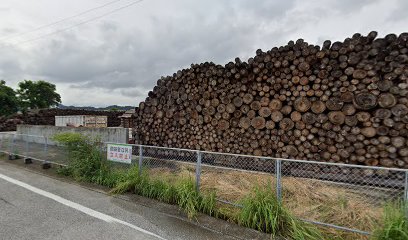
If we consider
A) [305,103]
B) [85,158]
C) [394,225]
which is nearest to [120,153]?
[85,158]

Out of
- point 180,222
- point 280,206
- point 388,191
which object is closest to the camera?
point 280,206

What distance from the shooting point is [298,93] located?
6.34 metres

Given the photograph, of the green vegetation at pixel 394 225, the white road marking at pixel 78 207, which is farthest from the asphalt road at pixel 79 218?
the green vegetation at pixel 394 225

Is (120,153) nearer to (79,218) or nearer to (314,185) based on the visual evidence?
(79,218)

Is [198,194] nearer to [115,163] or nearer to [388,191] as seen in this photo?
[115,163]

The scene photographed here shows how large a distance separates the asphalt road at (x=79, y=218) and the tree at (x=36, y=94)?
2979 cm

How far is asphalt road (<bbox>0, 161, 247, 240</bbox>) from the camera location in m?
3.54

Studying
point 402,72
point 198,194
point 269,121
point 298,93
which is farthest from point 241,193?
point 402,72

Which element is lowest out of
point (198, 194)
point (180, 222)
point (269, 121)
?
point (180, 222)

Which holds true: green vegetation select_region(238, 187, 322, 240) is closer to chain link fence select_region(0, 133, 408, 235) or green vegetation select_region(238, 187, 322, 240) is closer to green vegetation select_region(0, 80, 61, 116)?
chain link fence select_region(0, 133, 408, 235)

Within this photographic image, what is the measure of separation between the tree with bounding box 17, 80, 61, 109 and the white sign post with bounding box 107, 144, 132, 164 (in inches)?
1159

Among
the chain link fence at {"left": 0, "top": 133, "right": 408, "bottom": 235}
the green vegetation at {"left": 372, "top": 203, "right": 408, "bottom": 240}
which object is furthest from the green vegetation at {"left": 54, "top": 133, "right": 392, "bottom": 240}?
the chain link fence at {"left": 0, "top": 133, "right": 408, "bottom": 235}

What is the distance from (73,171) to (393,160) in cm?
779

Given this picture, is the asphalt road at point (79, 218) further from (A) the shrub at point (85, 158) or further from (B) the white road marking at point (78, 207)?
(A) the shrub at point (85, 158)
